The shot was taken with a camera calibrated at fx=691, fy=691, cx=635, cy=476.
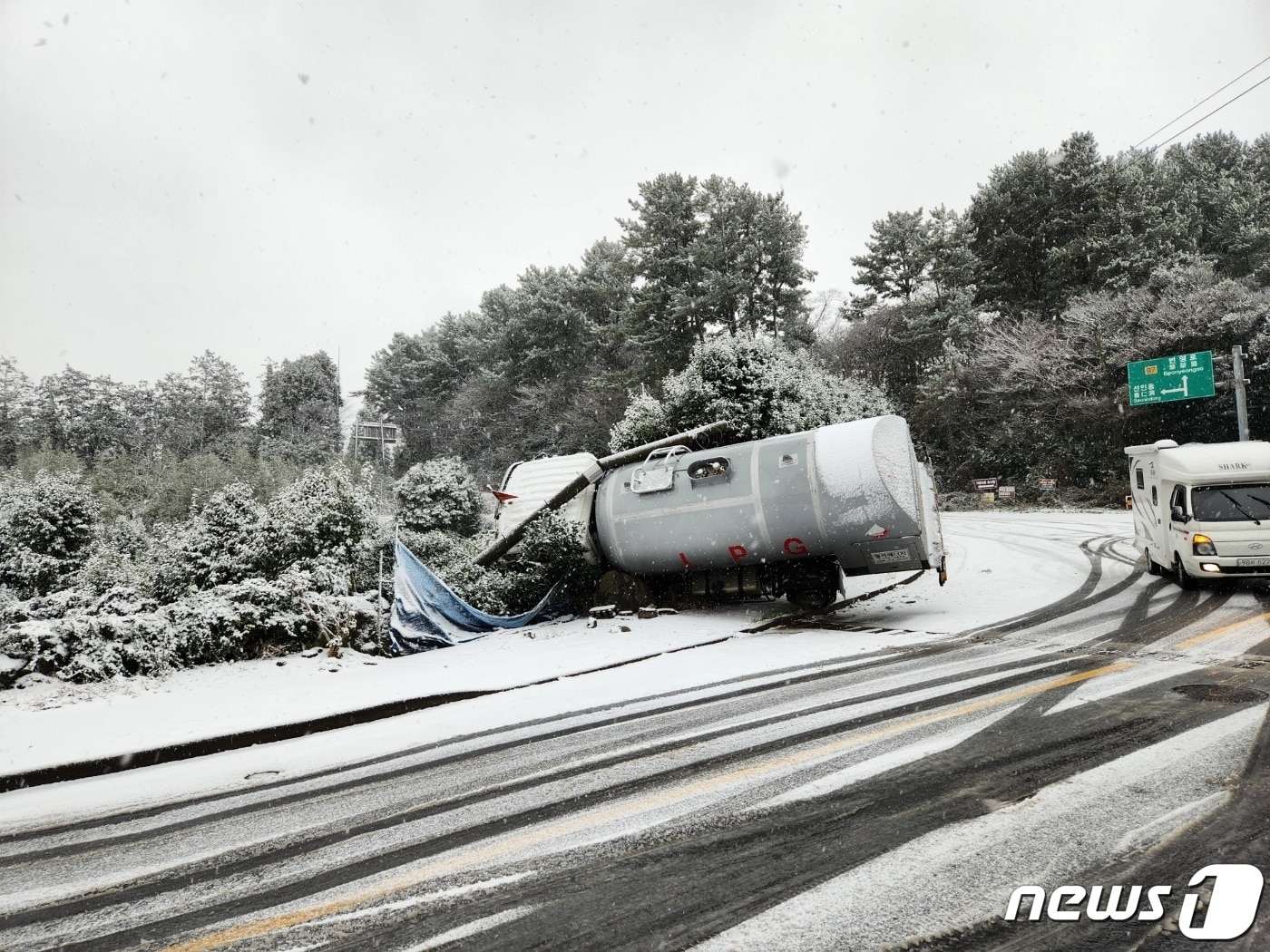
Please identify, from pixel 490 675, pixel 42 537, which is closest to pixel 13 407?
pixel 42 537

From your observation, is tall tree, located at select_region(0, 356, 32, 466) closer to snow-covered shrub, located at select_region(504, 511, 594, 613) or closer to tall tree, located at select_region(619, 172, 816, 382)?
tall tree, located at select_region(619, 172, 816, 382)

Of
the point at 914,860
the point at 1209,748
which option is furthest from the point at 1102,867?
the point at 1209,748

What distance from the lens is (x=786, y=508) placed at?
12039mm

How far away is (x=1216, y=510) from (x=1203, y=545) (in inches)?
24.5

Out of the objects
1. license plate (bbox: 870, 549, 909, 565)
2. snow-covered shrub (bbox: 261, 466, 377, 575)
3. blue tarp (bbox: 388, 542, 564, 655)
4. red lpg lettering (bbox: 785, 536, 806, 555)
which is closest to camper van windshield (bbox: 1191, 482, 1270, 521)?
license plate (bbox: 870, 549, 909, 565)

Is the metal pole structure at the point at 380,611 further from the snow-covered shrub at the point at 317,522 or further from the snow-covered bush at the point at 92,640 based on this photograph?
the snow-covered bush at the point at 92,640

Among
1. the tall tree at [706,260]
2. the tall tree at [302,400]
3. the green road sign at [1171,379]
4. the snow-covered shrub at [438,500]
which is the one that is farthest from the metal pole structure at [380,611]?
the tall tree at [302,400]

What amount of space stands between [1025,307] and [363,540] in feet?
132

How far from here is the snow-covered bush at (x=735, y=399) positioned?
63.7 feet

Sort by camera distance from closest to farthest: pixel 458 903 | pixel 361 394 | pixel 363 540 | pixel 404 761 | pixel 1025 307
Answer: pixel 458 903 < pixel 404 761 < pixel 363 540 < pixel 1025 307 < pixel 361 394

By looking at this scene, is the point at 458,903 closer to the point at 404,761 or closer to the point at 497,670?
Answer: the point at 404,761

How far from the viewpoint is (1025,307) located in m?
39.9

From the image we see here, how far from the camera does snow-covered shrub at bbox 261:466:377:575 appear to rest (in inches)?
468

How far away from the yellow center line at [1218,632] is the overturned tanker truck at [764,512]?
148 inches
